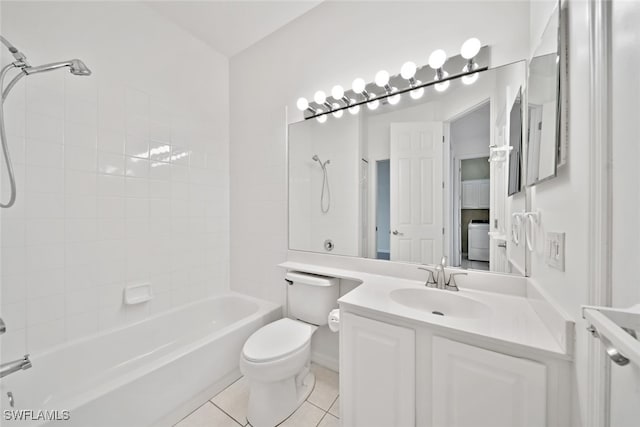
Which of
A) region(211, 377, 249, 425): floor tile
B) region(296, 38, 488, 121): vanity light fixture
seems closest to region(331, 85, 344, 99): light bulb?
region(296, 38, 488, 121): vanity light fixture

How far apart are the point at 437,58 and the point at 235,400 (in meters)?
2.39

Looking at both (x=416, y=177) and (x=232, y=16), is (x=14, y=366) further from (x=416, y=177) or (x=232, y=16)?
(x=232, y=16)

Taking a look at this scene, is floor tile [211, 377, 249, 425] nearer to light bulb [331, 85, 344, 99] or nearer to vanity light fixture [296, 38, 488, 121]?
vanity light fixture [296, 38, 488, 121]

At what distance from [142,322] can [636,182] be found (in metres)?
2.47

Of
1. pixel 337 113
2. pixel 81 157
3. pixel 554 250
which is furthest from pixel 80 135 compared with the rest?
pixel 554 250

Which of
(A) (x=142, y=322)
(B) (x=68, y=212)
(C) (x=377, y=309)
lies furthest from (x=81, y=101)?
(C) (x=377, y=309)

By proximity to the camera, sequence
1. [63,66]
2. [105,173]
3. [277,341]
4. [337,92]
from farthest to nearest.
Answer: [337,92]
[105,173]
[277,341]
[63,66]

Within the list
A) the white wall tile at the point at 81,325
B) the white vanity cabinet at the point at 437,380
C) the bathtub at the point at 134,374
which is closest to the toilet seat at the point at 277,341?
the bathtub at the point at 134,374

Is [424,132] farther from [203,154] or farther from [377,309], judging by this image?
[203,154]

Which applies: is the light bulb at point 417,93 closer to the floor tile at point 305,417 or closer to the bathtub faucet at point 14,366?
the floor tile at point 305,417

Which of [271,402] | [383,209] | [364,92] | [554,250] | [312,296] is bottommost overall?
[271,402]

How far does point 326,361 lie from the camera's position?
1.82 metres

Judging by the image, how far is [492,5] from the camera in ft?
4.08

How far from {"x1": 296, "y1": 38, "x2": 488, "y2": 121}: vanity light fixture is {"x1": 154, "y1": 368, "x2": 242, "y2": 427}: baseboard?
199 centimetres
